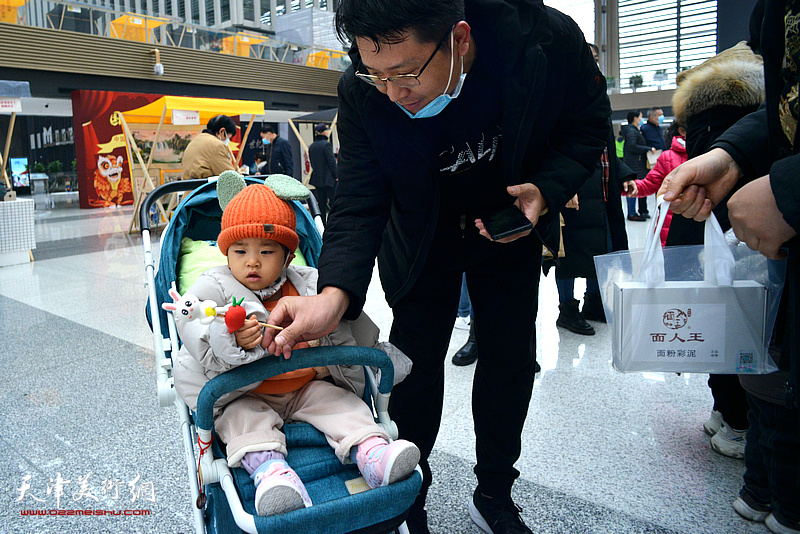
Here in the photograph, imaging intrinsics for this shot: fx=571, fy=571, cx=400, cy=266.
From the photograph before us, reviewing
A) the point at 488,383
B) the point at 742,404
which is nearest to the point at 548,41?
the point at 488,383

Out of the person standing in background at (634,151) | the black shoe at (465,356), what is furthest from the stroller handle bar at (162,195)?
the person standing in background at (634,151)

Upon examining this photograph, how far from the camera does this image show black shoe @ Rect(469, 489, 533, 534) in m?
1.61

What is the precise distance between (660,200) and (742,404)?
1.20 m

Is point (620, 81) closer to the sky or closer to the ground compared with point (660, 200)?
closer to the sky

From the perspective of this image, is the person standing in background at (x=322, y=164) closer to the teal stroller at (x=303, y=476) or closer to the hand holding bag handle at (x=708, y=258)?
the teal stroller at (x=303, y=476)

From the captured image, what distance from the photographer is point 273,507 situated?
3.23 feet

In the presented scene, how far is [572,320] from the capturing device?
3.65 meters

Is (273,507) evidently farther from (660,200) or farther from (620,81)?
(620,81)

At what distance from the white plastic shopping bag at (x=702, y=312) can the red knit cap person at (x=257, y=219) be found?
0.83 metres

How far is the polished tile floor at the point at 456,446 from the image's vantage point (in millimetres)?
A: 1770

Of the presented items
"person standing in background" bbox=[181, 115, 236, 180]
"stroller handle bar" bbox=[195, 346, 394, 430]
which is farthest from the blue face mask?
"person standing in background" bbox=[181, 115, 236, 180]

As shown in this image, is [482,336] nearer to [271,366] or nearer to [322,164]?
[271,366]

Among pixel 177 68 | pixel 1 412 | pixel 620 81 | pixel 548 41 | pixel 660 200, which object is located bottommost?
pixel 1 412

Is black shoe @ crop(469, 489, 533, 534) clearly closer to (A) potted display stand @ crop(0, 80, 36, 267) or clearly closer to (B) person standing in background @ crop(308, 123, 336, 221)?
(A) potted display stand @ crop(0, 80, 36, 267)
